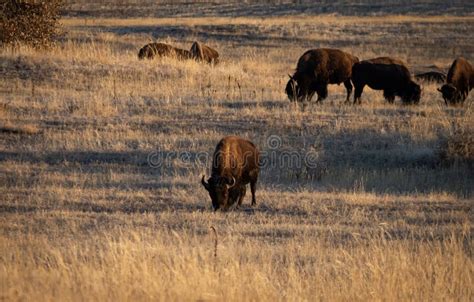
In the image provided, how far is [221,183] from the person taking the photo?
13555mm

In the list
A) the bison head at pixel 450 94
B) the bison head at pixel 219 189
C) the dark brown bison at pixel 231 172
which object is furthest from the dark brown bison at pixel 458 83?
the bison head at pixel 219 189

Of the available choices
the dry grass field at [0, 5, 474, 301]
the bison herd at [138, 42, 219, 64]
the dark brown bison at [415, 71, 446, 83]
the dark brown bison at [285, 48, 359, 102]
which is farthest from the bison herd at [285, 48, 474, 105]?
the bison herd at [138, 42, 219, 64]

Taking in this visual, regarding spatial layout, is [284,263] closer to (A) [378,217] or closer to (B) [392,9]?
(A) [378,217]

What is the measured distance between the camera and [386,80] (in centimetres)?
2447

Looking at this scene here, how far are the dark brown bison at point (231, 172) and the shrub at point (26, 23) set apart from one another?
1621 centimetres

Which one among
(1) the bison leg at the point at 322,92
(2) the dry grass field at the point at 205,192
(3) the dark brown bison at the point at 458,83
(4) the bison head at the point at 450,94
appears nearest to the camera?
(2) the dry grass field at the point at 205,192

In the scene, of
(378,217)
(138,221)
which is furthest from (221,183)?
(378,217)

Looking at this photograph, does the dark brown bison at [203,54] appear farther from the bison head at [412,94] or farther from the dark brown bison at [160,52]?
the bison head at [412,94]

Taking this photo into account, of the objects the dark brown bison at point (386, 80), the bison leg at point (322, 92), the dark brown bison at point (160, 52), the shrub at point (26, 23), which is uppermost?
the shrub at point (26, 23)

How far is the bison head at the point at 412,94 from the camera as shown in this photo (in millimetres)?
24141

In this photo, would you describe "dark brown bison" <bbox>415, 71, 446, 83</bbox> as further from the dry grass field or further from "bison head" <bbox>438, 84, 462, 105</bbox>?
"bison head" <bbox>438, 84, 462, 105</bbox>

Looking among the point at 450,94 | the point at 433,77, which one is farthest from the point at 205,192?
the point at 433,77

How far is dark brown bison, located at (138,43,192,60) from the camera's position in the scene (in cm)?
3061

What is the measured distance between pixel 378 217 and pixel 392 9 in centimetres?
5956
